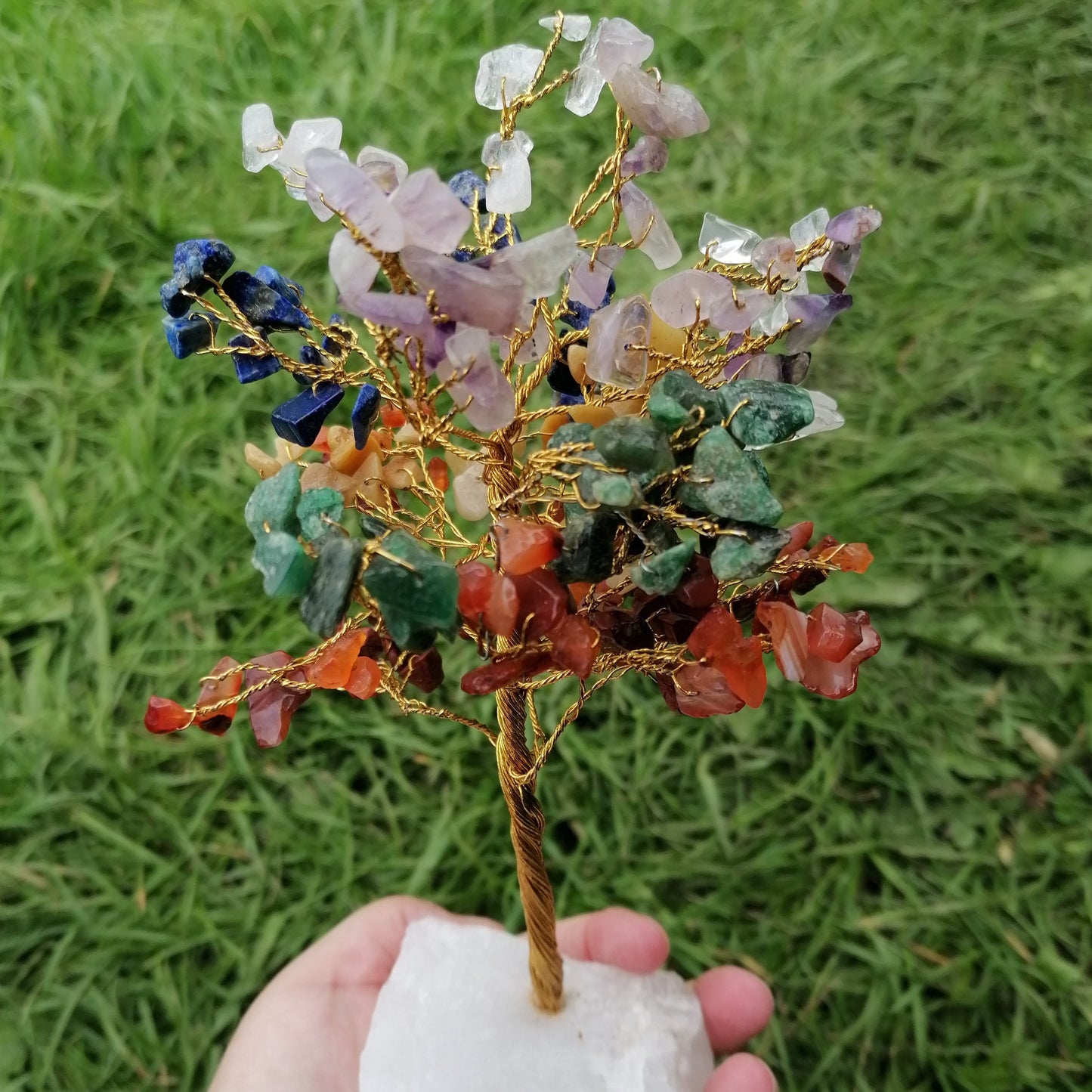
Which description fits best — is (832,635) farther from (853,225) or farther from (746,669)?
(853,225)

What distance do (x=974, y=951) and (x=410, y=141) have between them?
169cm

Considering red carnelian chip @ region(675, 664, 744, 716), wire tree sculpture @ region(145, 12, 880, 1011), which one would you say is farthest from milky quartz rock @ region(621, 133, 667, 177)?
red carnelian chip @ region(675, 664, 744, 716)

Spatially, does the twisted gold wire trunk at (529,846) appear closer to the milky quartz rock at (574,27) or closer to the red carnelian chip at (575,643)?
the red carnelian chip at (575,643)

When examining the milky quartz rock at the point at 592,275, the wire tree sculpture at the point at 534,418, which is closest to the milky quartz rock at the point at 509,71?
the wire tree sculpture at the point at 534,418

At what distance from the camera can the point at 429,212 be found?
49 centimetres

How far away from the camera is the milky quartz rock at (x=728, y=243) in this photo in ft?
2.13

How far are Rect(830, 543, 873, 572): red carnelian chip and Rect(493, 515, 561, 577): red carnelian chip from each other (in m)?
0.20

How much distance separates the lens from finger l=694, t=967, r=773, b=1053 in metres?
1.11

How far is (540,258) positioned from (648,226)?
0.13m

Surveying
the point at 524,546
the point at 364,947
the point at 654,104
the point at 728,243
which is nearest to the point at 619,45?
the point at 654,104

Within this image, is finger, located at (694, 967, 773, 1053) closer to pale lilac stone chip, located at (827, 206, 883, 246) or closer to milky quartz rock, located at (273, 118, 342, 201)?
pale lilac stone chip, located at (827, 206, 883, 246)

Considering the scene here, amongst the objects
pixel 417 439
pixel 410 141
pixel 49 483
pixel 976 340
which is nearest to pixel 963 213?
pixel 976 340

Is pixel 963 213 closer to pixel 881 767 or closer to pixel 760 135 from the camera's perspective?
pixel 760 135

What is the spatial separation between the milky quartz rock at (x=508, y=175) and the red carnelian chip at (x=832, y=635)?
325mm
